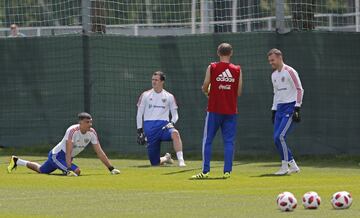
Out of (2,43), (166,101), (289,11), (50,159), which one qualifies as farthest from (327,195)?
(2,43)

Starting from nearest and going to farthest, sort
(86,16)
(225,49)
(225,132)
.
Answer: (225,49) < (225,132) < (86,16)

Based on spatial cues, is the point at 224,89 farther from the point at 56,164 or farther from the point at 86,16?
the point at 86,16

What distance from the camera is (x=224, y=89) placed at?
60.4ft

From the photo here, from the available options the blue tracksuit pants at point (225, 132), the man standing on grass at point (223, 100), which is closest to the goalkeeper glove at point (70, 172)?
the man standing on grass at point (223, 100)

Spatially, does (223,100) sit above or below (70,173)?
above

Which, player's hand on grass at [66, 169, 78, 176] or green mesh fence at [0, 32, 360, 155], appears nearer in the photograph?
player's hand on grass at [66, 169, 78, 176]

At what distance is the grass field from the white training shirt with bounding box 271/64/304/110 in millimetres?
1233

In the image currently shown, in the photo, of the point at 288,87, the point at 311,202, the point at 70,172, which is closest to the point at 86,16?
the point at 70,172

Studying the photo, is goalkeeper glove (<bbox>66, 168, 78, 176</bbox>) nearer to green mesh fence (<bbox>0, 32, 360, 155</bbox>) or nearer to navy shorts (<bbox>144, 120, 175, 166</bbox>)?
navy shorts (<bbox>144, 120, 175, 166</bbox>)

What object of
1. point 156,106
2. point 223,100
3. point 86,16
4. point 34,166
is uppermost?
point 86,16

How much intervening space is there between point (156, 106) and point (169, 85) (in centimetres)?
229

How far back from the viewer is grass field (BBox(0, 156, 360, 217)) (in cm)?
1265

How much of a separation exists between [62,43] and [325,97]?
5990 millimetres

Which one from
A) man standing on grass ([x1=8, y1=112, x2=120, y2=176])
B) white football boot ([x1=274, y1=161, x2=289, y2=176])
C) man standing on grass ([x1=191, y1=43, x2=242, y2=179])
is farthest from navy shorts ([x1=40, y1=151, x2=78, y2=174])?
white football boot ([x1=274, y1=161, x2=289, y2=176])
